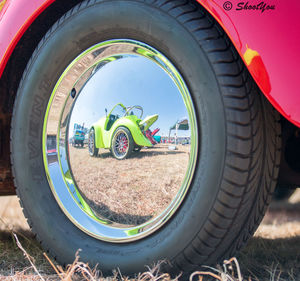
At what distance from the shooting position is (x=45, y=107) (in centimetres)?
126

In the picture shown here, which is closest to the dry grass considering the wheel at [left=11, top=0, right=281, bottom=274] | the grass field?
the wheel at [left=11, top=0, right=281, bottom=274]

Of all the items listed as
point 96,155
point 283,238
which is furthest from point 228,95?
point 283,238

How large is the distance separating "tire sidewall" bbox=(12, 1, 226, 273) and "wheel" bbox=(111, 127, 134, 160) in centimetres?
29

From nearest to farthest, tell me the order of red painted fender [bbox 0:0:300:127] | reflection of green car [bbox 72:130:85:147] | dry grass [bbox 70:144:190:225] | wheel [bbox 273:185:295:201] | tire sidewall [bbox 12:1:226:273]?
red painted fender [bbox 0:0:300:127] < tire sidewall [bbox 12:1:226:273] < dry grass [bbox 70:144:190:225] < reflection of green car [bbox 72:130:85:147] < wheel [bbox 273:185:295:201]

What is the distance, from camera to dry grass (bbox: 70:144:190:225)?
1.08 meters

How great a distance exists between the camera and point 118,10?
1104mm

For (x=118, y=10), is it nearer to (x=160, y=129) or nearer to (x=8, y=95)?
(x=160, y=129)

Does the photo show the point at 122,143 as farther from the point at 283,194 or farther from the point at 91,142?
the point at 283,194

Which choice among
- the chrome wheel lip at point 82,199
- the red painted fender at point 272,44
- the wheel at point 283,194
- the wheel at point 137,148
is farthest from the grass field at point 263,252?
the red painted fender at point 272,44

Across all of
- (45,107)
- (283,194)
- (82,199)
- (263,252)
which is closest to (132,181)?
(82,199)

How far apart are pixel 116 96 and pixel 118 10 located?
0.30 meters

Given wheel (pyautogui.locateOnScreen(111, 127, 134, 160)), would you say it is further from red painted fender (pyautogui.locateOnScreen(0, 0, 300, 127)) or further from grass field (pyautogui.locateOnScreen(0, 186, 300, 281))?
red painted fender (pyautogui.locateOnScreen(0, 0, 300, 127))

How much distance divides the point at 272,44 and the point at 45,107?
0.85 m

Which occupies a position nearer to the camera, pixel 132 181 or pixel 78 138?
pixel 132 181
